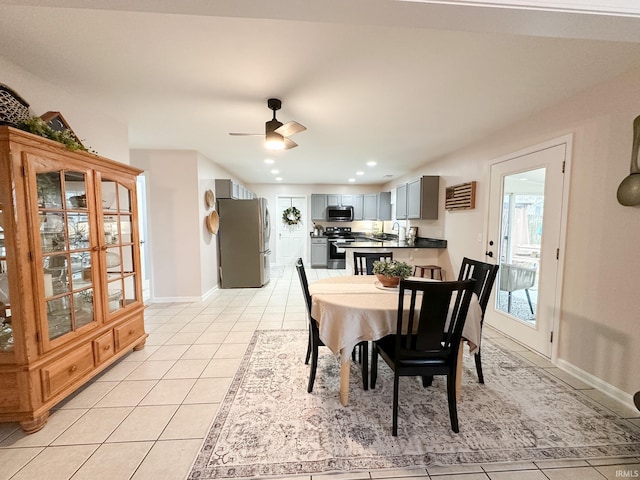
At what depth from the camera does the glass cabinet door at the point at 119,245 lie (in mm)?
2271

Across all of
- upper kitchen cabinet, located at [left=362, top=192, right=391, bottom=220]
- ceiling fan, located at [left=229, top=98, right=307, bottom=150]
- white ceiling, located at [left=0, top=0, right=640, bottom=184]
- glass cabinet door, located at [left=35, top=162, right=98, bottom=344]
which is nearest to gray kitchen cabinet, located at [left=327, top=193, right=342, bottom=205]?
upper kitchen cabinet, located at [left=362, top=192, right=391, bottom=220]

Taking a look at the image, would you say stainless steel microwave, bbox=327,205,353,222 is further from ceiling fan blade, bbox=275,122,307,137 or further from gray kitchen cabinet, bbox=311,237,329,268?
ceiling fan blade, bbox=275,122,307,137

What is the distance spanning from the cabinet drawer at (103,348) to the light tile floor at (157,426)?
0.64ft

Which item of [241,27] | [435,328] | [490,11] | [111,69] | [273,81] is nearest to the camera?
[490,11]

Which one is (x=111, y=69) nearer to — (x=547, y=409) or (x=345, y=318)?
(x=345, y=318)

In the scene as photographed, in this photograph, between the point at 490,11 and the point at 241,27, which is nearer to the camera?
the point at 490,11

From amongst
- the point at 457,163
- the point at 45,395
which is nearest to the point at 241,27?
the point at 45,395

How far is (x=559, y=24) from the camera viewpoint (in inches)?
42.0

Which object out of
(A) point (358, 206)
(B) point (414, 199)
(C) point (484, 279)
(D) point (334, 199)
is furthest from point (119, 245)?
(A) point (358, 206)

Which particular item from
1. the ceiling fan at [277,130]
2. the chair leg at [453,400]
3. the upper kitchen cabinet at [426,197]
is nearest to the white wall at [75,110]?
the ceiling fan at [277,130]

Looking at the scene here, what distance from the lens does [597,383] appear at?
2.06m

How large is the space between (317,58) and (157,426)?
262 centimetres

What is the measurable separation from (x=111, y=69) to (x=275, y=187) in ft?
18.7

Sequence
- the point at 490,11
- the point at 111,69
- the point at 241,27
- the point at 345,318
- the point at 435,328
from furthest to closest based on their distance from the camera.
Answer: the point at 111,69 → the point at 345,318 → the point at 435,328 → the point at 241,27 → the point at 490,11
